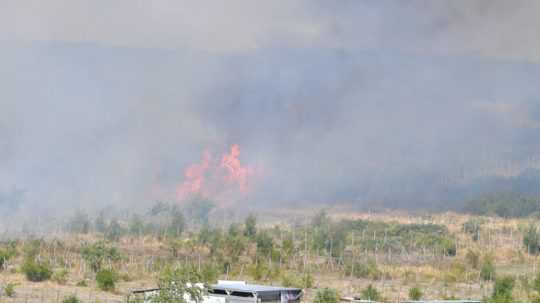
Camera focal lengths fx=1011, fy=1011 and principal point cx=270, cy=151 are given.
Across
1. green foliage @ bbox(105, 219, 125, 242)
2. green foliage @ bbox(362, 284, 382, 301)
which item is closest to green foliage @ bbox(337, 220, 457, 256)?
green foliage @ bbox(105, 219, 125, 242)

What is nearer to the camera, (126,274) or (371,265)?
(126,274)

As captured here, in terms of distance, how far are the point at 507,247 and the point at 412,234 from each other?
24286 millimetres

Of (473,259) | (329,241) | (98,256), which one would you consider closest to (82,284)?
(98,256)

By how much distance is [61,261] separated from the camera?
139250 mm

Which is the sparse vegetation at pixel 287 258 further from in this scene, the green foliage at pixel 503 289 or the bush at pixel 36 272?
the green foliage at pixel 503 289

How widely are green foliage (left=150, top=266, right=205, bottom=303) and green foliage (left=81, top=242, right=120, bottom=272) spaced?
165 feet

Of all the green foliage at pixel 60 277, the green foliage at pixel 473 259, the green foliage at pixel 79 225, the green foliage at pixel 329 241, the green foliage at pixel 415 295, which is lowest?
the green foliage at pixel 415 295

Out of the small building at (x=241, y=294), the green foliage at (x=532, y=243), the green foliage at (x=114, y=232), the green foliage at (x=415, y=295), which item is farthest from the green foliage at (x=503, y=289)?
the green foliage at (x=114, y=232)

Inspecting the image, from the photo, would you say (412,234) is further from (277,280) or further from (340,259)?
(277,280)

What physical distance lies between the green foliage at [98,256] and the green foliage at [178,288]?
5019 cm

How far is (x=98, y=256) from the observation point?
133 meters

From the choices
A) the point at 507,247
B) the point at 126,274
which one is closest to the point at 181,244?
the point at 126,274

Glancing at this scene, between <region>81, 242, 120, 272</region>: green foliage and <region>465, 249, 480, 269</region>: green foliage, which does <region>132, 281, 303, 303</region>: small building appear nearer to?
<region>81, 242, 120, 272</region>: green foliage

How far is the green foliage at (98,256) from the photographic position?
5177 inches
